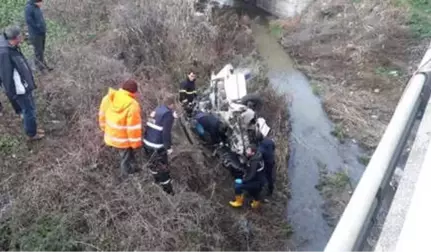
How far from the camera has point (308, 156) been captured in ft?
30.9

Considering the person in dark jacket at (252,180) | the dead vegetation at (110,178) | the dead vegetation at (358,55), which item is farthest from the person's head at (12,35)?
the dead vegetation at (358,55)

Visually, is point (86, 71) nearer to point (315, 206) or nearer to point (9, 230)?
point (9, 230)

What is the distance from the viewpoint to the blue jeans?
596 centimetres

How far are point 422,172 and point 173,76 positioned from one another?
7304 mm

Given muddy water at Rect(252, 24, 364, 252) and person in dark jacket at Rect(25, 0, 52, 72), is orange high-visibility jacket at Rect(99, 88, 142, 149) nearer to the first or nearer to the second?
person in dark jacket at Rect(25, 0, 52, 72)

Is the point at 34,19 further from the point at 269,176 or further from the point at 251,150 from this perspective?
the point at 269,176

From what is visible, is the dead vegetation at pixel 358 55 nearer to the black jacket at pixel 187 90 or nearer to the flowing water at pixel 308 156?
the flowing water at pixel 308 156

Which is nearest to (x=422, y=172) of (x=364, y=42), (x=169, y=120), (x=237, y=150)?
(x=169, y=120)

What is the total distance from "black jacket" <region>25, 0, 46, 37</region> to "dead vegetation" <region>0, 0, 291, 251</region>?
0.81 m

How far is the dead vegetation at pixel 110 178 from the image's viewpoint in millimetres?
5395

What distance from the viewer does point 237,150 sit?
298 inches

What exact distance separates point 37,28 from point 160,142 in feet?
12.1

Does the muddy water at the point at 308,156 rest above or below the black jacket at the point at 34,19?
below

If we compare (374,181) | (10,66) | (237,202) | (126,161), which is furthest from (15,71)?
(374,181)
